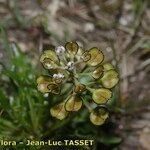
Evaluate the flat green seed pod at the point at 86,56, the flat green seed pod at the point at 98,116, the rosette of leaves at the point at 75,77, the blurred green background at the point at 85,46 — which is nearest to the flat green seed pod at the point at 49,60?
the rosette of leaves at the point at 75,77

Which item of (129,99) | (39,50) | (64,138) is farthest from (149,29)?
(64,138)

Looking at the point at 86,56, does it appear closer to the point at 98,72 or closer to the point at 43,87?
the point at 98,72

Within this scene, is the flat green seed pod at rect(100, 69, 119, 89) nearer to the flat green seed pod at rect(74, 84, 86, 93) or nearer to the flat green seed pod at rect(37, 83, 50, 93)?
the flat green seed pod at rect(74, 84, 86, 93)

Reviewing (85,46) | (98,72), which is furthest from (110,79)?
(85,46)

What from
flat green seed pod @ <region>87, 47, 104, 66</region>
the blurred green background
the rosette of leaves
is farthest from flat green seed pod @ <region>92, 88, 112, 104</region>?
the blurred green background

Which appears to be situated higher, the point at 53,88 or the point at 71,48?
A: the point at 71,48

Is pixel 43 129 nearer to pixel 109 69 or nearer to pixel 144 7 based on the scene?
pixel 109 69
